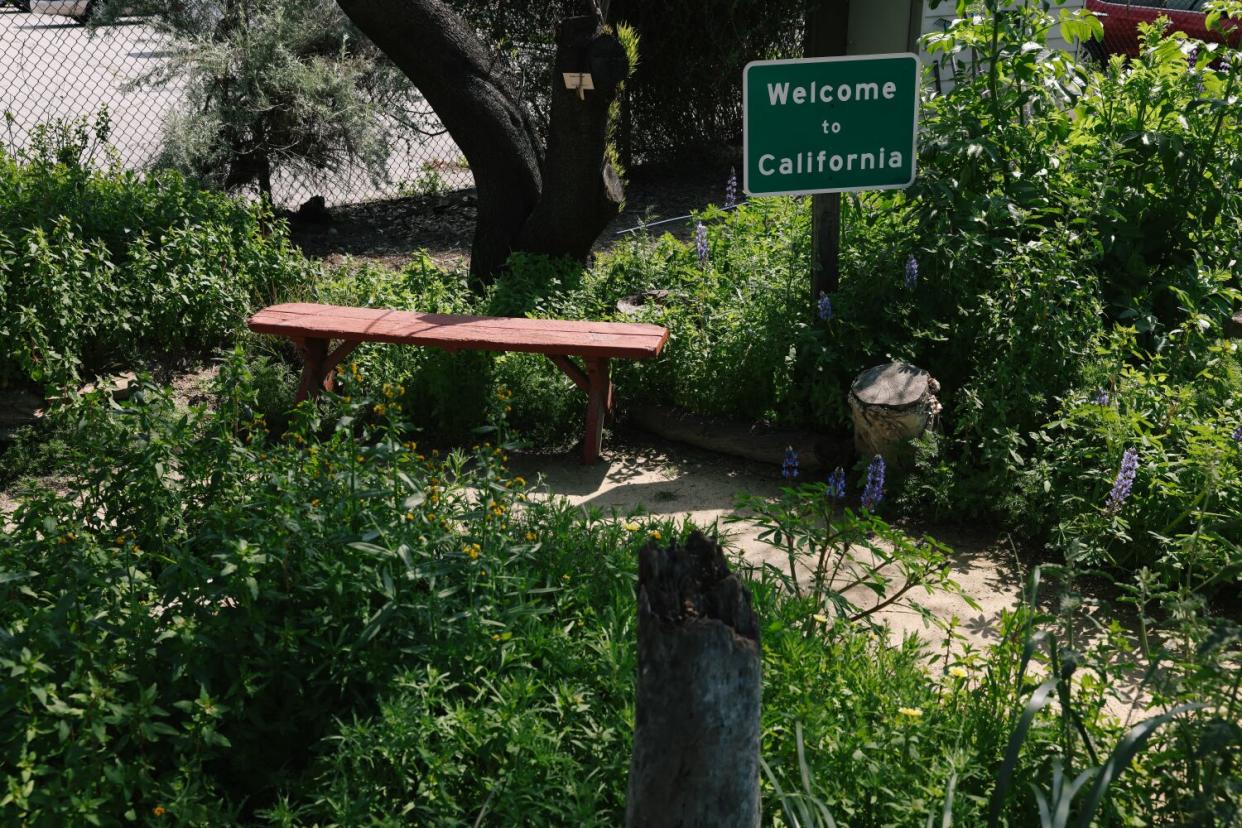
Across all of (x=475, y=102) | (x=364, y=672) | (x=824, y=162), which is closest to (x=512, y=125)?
(x=475, y=102)

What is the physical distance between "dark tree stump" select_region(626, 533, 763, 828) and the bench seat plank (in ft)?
10.7

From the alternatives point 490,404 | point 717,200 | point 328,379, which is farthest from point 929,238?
point 717,200

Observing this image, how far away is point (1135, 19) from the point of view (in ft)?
40.6

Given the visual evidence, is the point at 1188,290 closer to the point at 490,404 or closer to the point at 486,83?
the point at 490,404

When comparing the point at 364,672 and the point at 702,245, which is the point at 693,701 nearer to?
the point at 364,672

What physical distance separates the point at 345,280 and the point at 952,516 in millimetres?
3655

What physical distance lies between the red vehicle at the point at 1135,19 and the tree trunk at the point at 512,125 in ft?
23.6

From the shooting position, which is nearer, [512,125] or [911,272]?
[911,272]

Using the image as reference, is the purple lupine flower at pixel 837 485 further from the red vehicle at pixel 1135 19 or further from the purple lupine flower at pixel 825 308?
the red vehicle at pixel 1135 19

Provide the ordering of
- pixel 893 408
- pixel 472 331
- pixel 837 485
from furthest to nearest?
1. pixel 472 331
2. pixel 893 408
3. pixel 837 485

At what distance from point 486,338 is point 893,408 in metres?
1.87

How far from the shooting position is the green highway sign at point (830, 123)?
5.32 meters

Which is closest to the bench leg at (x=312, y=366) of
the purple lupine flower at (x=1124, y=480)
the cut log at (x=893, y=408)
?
the cut log at (x=893, y=408)

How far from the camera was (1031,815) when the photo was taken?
2.89 m
